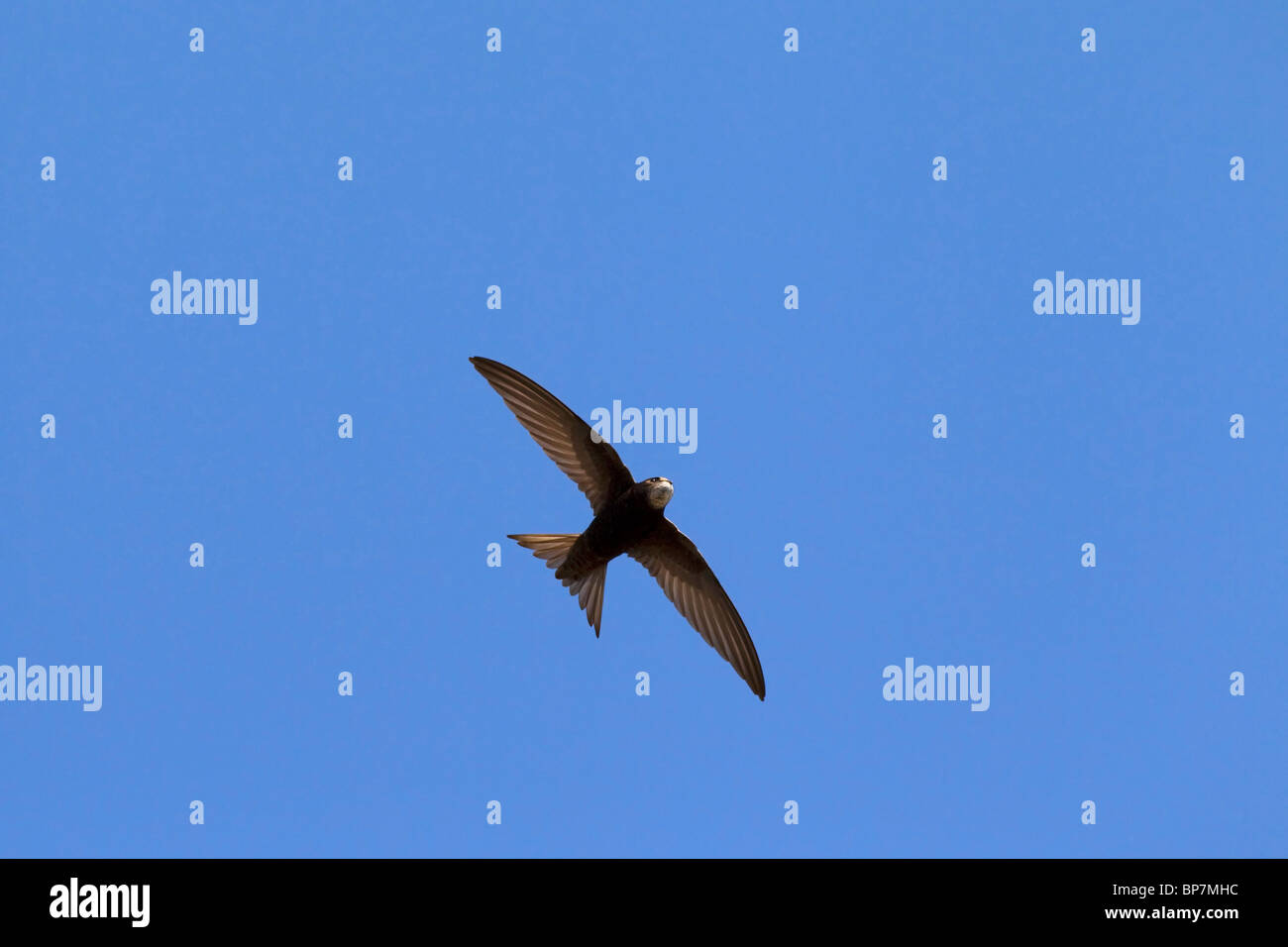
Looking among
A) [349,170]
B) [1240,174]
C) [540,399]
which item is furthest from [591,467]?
[1240,174]

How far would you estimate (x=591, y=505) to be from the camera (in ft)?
23.4

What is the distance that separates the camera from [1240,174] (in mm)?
8688

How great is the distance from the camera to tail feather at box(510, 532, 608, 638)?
698 cm

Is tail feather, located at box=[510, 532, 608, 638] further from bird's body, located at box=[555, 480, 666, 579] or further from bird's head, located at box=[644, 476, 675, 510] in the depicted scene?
bird's head, located at box=[644, 476, 675, 510]

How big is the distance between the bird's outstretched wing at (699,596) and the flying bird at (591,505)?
0.01 meters

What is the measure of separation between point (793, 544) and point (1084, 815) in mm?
2616

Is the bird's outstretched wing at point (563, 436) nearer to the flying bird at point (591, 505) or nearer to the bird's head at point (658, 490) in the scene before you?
the flying bird at point (591, 505)

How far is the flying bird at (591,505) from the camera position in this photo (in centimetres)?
688

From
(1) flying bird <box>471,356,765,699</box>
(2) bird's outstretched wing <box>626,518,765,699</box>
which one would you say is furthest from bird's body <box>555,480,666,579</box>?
(2) bird's outstretched wing <box>626,518,765,699</box>

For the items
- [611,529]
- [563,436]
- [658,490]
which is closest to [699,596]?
[611,529]

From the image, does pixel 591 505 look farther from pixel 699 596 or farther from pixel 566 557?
pixel 699 596

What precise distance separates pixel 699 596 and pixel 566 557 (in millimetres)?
993

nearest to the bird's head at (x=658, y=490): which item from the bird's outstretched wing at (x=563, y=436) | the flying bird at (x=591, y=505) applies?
the flying bird at (x=591, y=505)

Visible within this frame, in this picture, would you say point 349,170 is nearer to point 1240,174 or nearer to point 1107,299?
point 1107,299
